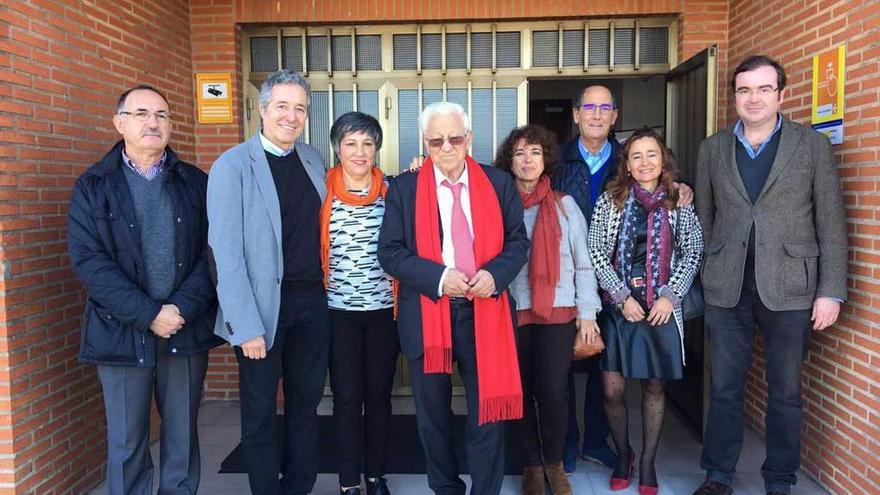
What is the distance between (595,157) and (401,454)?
6.46 feet

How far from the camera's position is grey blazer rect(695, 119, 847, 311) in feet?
9.15

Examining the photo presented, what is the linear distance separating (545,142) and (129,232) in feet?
5.89

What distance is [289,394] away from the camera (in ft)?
9.42

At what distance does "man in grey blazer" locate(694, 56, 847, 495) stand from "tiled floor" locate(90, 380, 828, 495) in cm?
24

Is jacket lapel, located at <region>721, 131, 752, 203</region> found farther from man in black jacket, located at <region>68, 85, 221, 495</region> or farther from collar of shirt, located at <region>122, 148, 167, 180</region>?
collar of shirt, located at <region>122, 148, 167, 180</region>

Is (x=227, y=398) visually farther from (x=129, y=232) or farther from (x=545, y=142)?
(x=545, y=142)

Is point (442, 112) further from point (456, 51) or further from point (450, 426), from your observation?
point (456, 51)

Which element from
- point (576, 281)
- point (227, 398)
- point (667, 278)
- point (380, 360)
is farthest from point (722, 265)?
point (227, 398)

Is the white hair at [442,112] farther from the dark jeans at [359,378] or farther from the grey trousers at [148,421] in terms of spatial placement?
the grey trousers at [148,421]

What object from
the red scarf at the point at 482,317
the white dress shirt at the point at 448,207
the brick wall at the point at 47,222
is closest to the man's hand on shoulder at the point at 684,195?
the red scarf at the point at 482,317

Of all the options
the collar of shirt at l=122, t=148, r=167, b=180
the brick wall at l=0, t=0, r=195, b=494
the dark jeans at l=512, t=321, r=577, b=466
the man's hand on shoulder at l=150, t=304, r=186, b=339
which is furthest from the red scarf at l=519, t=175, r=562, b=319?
the brick wall at l=0, t=0, r=195, b=494

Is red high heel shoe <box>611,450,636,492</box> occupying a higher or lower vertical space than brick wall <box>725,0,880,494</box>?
lower

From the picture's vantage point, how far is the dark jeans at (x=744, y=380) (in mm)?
2900

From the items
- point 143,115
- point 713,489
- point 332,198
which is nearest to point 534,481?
point 713,489
